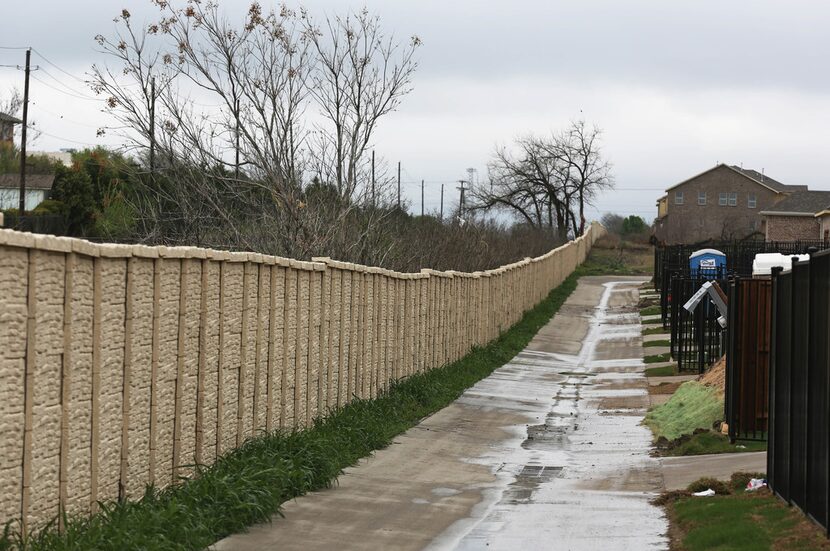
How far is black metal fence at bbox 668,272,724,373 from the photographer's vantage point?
24.5 m

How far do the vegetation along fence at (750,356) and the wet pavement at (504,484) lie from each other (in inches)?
46.6

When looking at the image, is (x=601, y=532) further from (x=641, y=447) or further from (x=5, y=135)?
(x=5, y=135)

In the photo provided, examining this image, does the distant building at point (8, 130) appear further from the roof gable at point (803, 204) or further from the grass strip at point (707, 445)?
the grass strip at point (707, 445)

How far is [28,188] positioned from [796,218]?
167ft

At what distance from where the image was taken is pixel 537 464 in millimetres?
14141

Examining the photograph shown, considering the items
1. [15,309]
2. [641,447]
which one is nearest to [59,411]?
[15,309]

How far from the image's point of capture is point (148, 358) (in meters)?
9.59

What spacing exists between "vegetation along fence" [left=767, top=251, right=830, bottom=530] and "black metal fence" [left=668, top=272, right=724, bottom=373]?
13.7 meters

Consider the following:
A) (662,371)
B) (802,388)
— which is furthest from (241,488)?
(662,371)

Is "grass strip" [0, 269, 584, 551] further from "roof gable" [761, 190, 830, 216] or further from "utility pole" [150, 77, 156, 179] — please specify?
"roof gable" [761, 190, 830, 216]

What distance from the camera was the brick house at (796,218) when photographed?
7694 cm

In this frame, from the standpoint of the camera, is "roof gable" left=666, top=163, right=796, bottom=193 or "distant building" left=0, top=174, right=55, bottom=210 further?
"roof gable" left=666, top=163, right=796, bottom=193

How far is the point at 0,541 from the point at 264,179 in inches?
604

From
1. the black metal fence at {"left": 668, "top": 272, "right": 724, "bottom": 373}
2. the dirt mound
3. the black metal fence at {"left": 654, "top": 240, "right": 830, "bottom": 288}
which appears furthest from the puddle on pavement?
the black metal fence at {"left": 654, "top": 240, "right": 830, "bottom": 288}
